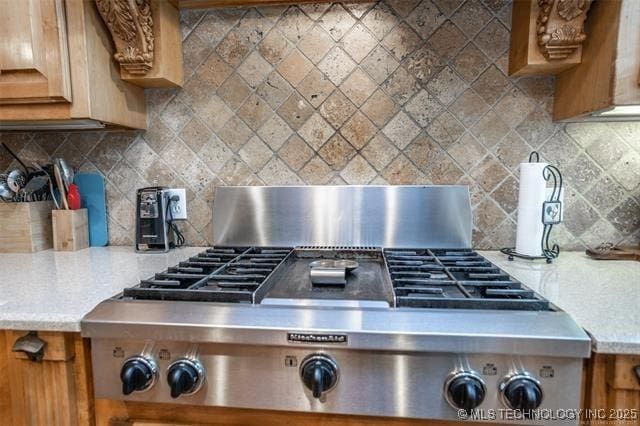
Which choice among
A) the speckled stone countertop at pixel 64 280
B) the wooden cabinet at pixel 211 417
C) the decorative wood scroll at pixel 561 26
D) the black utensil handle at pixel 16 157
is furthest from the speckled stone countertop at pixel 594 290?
the black utensil handle at pixel 16 157

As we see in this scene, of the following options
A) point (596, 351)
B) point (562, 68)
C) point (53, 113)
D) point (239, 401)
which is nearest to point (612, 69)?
point (562, 68)

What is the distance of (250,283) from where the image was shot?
0.85 meters

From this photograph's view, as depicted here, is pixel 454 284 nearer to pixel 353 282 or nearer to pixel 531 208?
pixel 353 282

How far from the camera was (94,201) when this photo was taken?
4.64 feet

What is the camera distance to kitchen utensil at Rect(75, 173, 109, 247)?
4.64ft

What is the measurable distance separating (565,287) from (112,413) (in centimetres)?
113

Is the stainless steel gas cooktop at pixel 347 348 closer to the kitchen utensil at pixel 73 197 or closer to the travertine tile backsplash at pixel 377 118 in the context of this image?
the travertine tile backsplash at pixel 377 118

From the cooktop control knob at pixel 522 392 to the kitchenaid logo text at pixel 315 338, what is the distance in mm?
312

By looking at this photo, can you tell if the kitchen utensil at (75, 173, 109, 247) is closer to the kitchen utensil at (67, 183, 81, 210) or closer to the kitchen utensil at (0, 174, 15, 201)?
the kitchen utensil at (67, 183, 81, 210)

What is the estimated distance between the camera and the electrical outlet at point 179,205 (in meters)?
1.37

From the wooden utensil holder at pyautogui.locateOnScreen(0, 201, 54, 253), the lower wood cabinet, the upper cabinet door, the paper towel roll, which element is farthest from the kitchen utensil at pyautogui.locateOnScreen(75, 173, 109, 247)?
the paper towel roll

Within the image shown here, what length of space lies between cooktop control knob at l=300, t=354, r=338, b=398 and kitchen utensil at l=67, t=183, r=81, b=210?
3.92 ft

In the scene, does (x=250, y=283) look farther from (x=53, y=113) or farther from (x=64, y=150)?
(x=64, y=150)

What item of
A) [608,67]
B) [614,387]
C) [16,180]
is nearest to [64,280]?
[16,180]
